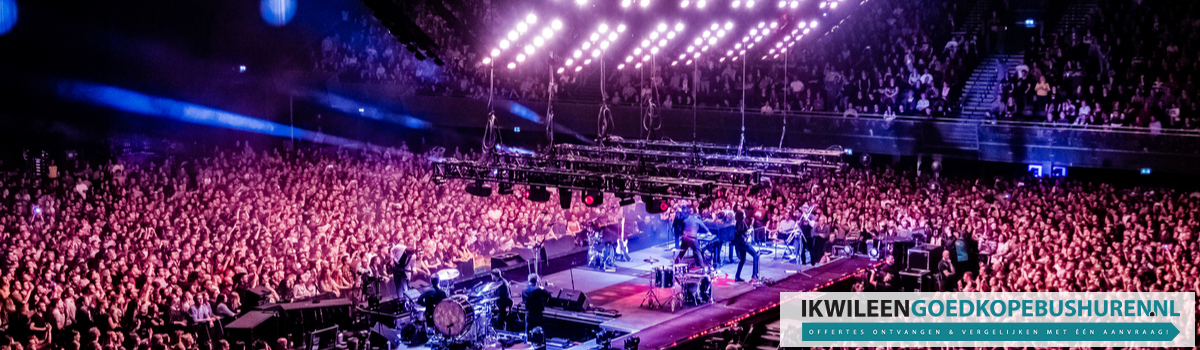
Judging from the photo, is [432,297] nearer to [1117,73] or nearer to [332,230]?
[332,230]

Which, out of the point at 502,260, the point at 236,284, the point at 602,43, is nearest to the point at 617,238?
the point at 502,260

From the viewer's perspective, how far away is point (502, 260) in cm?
1543

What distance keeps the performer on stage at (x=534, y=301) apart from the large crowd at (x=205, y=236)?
2.18 metres

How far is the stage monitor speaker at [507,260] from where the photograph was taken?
50.3 feet

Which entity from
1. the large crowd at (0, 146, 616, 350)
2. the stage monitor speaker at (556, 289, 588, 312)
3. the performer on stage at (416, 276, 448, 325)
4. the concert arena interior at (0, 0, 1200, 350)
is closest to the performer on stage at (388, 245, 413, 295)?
the concert arena interior at (0, 0, 1200, 350)

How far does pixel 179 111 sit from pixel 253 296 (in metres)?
12.1

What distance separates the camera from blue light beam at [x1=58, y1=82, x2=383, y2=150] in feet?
71.4

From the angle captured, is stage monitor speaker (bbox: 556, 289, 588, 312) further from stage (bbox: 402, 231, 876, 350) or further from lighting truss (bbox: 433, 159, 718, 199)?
lighting truss (bbox: 433, 159, 718, 199)

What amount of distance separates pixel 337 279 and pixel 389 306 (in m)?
1.38

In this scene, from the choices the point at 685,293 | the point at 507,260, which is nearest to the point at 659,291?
the point at 685,293

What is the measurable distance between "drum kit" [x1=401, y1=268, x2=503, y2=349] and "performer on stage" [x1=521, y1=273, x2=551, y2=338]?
421mm

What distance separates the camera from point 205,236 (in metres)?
14.1

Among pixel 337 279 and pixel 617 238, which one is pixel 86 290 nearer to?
pixel 337 279

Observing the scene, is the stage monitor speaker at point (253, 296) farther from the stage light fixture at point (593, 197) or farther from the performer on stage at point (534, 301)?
the stage light fixture at point (593, 197)
